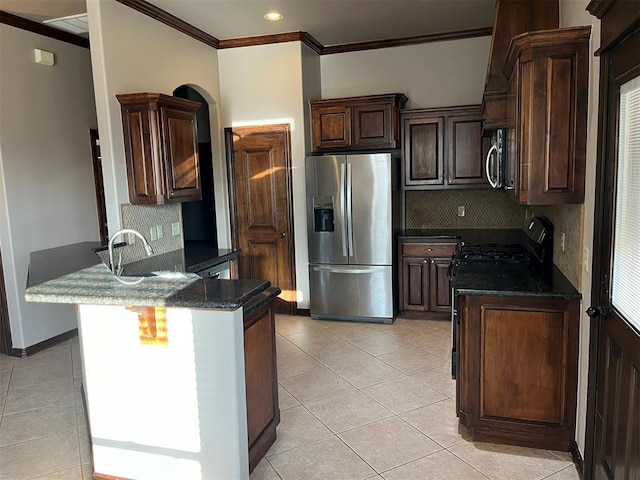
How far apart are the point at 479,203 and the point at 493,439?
310cm

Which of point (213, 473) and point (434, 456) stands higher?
point (213, 473)

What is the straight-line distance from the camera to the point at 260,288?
236 centimetres

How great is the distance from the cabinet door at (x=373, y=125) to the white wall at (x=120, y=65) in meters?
1.80

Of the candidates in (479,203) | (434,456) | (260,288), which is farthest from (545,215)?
(260,288)

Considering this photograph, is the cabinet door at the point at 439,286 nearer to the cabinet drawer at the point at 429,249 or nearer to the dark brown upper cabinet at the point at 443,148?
the cabinet drawer at the point at 429,249

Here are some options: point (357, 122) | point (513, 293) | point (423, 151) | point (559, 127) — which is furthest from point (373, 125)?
point (513, 293)

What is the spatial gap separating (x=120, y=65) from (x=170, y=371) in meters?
2.56

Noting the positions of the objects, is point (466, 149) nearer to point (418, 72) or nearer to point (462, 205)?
point (462, 205)

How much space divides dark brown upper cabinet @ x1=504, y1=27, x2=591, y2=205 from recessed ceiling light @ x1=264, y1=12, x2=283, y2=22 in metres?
2.52

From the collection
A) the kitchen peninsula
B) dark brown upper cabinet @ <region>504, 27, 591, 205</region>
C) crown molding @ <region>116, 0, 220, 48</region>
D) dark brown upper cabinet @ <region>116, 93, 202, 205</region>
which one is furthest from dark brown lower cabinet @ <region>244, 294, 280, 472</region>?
crown molding @ <region>116, 0, 220, 48</region>

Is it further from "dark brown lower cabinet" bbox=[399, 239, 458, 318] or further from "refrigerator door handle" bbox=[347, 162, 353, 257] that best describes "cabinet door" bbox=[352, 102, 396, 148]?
"dark brown lower cabinet" bbox=[399, 239, 458, 318]

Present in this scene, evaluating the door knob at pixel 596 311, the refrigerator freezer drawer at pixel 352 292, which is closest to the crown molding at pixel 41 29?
the refrigerator freezer drawer at pixel 352 292

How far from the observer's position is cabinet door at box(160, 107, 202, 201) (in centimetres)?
374

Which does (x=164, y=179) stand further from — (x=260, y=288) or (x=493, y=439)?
(x=493, y=439)
